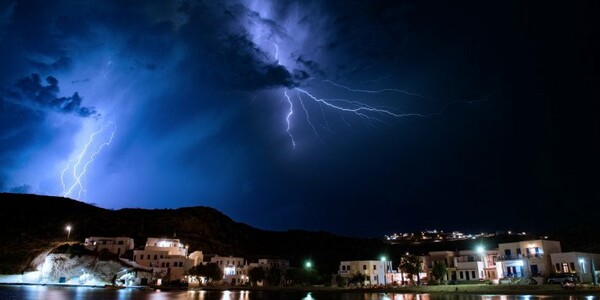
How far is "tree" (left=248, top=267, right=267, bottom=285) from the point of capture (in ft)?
211

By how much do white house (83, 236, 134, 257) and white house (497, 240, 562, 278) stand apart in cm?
5732

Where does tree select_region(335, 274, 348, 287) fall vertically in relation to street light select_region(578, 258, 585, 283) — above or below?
below

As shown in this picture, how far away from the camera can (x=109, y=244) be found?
226 feet

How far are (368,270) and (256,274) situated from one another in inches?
684

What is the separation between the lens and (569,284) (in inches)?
1534

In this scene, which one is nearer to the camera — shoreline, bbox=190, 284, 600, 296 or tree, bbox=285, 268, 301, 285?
shoreline, bbox=190, 284, 600, 296

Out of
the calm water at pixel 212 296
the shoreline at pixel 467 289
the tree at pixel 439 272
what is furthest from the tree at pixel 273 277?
the tree at pixel 439 272

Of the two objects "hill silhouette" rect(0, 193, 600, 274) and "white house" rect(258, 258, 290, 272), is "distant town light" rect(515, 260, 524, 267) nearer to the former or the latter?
"hill silhouette" rect(0, 193, 600, 274)

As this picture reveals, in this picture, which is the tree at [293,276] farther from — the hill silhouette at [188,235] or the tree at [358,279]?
the tree at [358,279]

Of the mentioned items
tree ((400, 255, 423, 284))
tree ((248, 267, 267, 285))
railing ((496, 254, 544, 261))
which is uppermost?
Answer: railing ((496, 254, 544, 261))

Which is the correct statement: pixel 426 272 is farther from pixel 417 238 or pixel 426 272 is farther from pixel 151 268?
pixel 417 238

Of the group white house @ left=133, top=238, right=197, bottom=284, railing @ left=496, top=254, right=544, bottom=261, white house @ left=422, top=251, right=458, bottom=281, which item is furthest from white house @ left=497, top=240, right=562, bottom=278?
white house @ left=133, top=238, right=197, bottom=284

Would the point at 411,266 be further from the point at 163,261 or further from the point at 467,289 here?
the point at 163,261

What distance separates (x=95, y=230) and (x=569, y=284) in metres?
89.6
